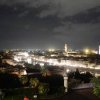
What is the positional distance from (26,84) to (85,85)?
22.6 ft

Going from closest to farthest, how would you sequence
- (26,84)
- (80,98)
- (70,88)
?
1. (80,98)
2. (70,88)
3. (26,84)

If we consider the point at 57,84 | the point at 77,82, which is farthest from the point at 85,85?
the point at 57,84

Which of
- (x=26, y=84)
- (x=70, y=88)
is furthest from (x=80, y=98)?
(x=26, y=84)

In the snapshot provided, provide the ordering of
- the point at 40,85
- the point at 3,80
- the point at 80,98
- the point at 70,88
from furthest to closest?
the point at 3,80 < the point at 70,88 < the point at 40,85 < the point at 80,98

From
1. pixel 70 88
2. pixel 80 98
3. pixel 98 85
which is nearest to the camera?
pixel 98 85

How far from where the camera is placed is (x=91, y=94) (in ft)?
92.4

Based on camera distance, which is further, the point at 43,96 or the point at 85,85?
the point at 85,85

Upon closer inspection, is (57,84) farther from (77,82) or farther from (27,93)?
(27,93)

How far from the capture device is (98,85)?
2480 centimetres

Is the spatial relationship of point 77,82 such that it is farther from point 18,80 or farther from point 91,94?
point 18,80

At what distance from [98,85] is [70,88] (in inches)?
239

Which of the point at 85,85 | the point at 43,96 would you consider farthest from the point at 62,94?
the point at 85,85

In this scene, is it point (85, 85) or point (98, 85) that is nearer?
point (98, 85)

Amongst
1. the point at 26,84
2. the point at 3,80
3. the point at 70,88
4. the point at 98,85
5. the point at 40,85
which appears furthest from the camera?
the point at 3,80
